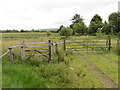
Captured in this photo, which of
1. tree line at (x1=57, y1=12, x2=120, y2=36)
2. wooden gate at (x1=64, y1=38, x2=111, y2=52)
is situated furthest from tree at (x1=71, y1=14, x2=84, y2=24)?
wooden gate at (x1=64, y1=38, x2=111, y2=52)

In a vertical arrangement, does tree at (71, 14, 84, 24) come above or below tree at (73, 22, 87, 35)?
above

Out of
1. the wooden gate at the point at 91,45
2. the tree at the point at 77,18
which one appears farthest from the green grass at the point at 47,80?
the tree at the point at 77,18

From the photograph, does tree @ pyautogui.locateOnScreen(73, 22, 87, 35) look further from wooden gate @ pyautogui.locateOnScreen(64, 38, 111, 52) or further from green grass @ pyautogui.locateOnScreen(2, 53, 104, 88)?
green grass @ pyautogui.locateOnScreen(2, 53, 104, 88)

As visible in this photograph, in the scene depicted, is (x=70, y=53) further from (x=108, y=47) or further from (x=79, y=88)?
(x=79, y=88)

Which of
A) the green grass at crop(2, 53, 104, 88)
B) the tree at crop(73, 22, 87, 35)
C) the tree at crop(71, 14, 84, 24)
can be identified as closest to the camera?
the green grass at crop(2, 53, 104, 88)

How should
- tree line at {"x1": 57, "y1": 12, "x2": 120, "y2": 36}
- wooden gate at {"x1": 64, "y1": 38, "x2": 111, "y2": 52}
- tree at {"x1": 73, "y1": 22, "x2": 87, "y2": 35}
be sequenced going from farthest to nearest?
tree at {"x1": 73, "y1": 22, "x2": 87, "y2": 35}, tree line at {"x1": 57, "y1": 12, "x2": 120, "y2": 36}, wooden gate at {"x1": 64, "y1": 38, "x2": 111, "y2": 52}

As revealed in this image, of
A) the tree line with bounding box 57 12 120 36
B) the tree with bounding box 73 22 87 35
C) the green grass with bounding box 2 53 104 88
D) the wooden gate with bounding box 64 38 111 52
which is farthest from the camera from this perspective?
the tree with bounding box 73 22 87 35

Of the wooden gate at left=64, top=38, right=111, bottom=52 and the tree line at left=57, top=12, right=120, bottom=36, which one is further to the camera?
the tree line at left=57, top=12, right=120, bottom=36

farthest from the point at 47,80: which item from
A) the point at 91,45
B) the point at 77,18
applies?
the point at 77,18

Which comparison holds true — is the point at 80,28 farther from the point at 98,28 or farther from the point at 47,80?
the point at 47,80

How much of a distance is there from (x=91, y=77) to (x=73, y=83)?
1.01 metres

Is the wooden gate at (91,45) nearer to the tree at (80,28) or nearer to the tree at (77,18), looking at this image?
the tree at (80,28)

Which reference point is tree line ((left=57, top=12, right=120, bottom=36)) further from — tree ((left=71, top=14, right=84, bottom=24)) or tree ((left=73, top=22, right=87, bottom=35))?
tree ((left=71, top=14, right=84, bottom=24))

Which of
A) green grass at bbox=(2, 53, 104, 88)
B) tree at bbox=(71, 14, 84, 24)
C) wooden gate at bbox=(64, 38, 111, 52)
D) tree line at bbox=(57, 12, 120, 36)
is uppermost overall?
tree at bbox=(71, 14, 84, 24)
